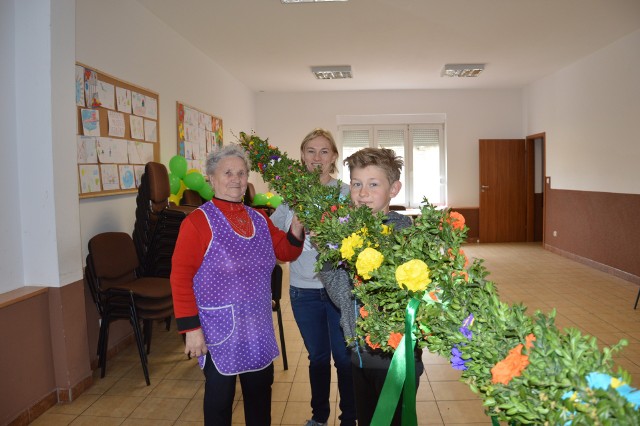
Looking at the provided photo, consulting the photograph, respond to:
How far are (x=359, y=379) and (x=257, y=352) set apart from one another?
0.47m

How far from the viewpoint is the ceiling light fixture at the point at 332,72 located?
7848 mm

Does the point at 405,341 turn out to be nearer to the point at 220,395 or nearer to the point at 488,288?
the point at 488,288

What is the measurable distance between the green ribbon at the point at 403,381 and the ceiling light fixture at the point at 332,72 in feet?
23.5

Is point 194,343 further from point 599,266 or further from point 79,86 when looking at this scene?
point 599,266

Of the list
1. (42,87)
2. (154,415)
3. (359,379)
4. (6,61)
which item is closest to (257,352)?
(359,379)

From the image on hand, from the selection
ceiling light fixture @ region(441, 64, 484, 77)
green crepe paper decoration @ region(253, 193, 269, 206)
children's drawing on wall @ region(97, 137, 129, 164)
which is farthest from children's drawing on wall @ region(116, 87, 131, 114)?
ceiling light fixture @ region(441, 64, 484, 77)

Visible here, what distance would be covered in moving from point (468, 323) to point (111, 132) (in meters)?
3.79

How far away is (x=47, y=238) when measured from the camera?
295 cm

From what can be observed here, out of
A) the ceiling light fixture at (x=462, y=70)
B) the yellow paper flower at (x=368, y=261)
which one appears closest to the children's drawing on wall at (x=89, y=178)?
the yellow paper flower at (x=368, y=261)

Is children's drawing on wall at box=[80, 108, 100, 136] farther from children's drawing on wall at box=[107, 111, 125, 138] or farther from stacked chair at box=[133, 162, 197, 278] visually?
stacked chair at box=[133, 162, 197, 278]

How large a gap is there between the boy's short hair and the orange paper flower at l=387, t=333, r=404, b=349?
618 millimetres

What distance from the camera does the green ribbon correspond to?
3.57ft

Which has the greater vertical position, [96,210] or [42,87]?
[42,87]

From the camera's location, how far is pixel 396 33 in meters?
6.06
